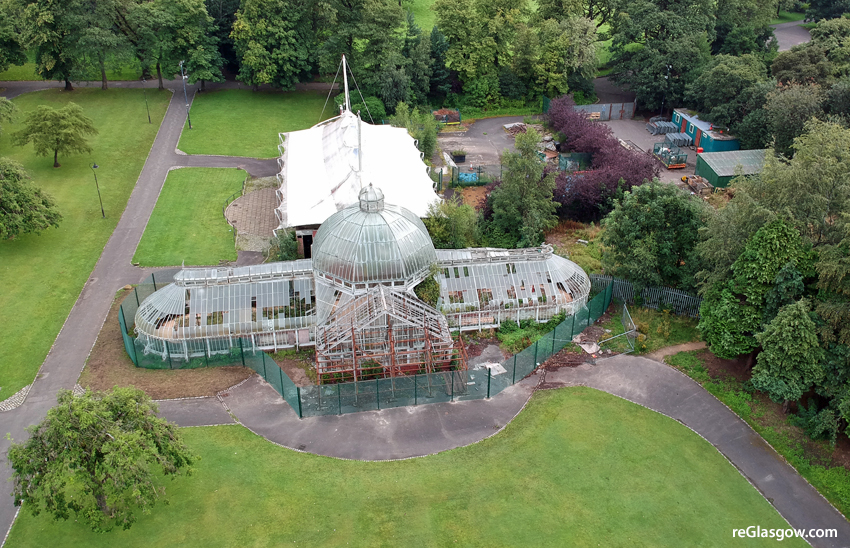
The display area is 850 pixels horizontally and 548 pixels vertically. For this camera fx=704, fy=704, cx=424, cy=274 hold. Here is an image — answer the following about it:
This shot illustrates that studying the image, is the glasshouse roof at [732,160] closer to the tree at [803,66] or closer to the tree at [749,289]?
the tree at [803,66]

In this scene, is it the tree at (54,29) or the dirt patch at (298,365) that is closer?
the dirt patch at (298,365)

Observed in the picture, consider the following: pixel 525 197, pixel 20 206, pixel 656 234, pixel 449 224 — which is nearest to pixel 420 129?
pixel 525 197

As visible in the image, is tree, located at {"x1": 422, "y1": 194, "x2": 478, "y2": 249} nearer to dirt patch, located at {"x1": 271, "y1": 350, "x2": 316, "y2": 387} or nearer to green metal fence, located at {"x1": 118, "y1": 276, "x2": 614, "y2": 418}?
green metal fence, located at {"x1": 118, "y1": 276, "x2": 614, "y2": 418}

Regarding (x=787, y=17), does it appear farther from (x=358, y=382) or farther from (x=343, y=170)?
(x=358, y=382)

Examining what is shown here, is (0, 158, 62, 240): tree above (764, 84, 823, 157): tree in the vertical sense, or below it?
below

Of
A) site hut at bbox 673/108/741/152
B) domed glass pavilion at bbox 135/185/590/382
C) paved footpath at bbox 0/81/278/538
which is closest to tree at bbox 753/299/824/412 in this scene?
domed glass pavilion at bbox 135/185/590/382

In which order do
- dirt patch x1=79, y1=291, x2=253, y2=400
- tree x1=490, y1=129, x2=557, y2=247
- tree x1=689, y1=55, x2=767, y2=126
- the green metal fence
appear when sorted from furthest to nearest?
tree x1=689, y1=55, x2=767, y2=126
tree x1=490, y1=129, x2=557, y2=247
dirt patch x1=79, y1=291, x2=253, y2=400
the green metal fence

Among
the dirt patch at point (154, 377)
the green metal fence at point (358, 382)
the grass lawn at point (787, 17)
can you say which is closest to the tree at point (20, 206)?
the green metal fence at point (358, 382)
